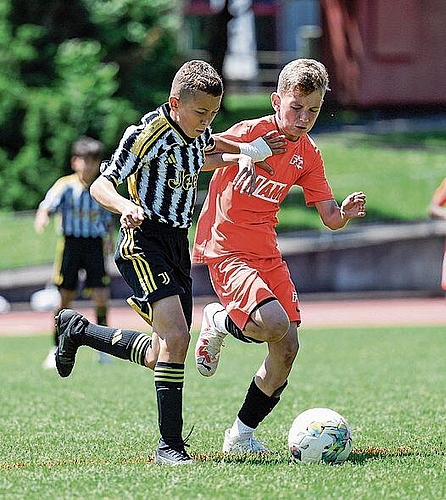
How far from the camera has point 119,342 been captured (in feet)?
21.0

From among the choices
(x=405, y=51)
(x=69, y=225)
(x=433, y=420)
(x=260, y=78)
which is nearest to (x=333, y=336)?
(x=69, y=225)

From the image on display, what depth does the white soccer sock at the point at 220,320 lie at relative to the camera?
6.58m

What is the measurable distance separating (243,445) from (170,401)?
66 cm

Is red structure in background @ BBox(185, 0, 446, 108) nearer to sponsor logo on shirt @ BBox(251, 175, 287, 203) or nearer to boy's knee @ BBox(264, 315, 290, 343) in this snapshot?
sponsor logo on shirt @ BBox(251, 175, 287, 203)

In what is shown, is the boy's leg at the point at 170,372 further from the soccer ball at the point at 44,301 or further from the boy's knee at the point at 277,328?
the soccer ball at the point at 44,301

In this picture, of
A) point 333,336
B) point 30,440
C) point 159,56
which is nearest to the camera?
point 30,440

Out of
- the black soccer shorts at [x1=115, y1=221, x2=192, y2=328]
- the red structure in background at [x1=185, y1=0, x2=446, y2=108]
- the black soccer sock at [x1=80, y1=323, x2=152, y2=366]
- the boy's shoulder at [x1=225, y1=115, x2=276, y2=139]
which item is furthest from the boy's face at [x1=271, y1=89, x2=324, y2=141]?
the red structure in background at [x1=185, y1=0, x2=446, y2=108]

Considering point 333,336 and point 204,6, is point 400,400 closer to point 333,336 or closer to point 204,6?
point 333,336

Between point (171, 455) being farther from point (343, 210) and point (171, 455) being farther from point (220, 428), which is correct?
point (343, 210)

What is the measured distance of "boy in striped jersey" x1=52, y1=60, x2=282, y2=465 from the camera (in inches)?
231

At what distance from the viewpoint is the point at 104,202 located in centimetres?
583

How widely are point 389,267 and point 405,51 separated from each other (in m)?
11.2

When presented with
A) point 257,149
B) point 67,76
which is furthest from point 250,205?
point 67,76

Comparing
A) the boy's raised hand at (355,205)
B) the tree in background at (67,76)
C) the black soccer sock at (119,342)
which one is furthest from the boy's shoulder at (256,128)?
the tree in background at (67,76)
